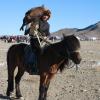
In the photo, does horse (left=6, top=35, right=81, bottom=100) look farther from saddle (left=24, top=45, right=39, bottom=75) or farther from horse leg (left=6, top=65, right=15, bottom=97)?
horse leg (left=6, top=65, right=15, bottom=97)

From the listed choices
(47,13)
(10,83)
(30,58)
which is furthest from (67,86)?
(47,13)

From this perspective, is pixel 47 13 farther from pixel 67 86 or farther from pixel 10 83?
pixel 67 86

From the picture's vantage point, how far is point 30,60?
14398 mm

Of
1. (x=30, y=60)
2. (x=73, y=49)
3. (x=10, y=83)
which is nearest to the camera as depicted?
(x=73, y=49)

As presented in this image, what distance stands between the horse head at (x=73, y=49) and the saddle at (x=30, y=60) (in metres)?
1.18

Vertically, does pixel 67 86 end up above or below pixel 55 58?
below

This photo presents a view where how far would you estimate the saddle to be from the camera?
1430 centimetres

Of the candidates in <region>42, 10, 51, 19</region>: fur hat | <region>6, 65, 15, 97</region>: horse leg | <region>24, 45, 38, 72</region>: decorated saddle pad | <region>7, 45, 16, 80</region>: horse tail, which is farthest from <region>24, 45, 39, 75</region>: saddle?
<region>42, 10, 51, 19</region>: fur hat

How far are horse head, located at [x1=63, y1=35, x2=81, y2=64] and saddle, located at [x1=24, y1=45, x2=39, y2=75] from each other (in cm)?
118

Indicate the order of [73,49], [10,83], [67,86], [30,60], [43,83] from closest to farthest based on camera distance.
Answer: [73,49] < [43,83] < [30,60] < [10,83] < [67,86]

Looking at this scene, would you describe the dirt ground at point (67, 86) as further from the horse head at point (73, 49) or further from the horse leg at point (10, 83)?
the horse head at point (73, 49)

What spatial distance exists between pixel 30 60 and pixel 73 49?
156 cm

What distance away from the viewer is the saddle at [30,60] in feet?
46.9

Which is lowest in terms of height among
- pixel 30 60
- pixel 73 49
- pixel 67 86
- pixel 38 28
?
pixel 67 86
